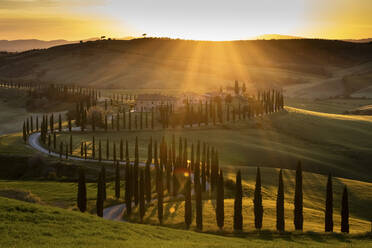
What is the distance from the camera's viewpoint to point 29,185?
8312 cm

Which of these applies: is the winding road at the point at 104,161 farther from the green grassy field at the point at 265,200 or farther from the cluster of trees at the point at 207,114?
the cluster of trees at the point at 207,114

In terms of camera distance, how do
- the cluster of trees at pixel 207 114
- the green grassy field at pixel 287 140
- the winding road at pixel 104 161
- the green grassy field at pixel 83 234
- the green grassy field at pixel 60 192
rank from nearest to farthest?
the green grassy field at pixel 83 234 < the winding road at pixel 104 161 < the green grassy field at pixel 60 192 < the green grassy field at pixel 287 140 < the cluster of trees at pixel 207 114

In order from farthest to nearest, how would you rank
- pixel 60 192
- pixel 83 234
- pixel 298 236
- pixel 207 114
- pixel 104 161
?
pixel 207 114, pixel 104 161, pixel 60 192, pixel 298 236, pixel 83 234

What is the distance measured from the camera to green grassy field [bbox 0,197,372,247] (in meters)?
36.9

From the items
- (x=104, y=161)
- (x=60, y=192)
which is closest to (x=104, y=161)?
(x=104, y=161)

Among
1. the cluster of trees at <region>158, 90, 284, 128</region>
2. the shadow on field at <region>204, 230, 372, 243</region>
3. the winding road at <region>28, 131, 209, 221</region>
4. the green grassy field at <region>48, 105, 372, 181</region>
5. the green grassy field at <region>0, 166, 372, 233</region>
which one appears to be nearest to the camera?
the shadow on field at <region>204, 230, 372, 243</region>

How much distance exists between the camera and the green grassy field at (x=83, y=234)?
36.9 metres

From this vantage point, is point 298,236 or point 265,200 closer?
point 298,236

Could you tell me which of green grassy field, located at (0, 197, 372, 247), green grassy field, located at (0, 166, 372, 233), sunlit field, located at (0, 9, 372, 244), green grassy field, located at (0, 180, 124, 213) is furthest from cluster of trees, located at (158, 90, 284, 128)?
green grassy field, located at (0, 197, 372, 247)

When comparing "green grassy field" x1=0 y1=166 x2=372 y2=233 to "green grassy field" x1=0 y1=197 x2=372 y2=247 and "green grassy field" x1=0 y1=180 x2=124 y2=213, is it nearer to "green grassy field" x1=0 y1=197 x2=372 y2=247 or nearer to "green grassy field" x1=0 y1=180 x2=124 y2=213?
"green grassy field" x1=0 y1=180 x2=124 y2=213

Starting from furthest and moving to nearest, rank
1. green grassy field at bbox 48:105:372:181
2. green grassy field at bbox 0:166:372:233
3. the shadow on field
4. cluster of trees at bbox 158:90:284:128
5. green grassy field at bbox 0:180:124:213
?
cluster of trees at bbox 158:90:284:128 < green grassy field at bbox 48:105:372:181 < green grassy field at bbox 0:180:124:213 < green grassy field at bbox 0:166:372:233 < the shadow on field

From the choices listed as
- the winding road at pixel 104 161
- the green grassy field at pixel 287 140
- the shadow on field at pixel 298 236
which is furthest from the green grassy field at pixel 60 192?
the shadow on field at pixel 298 236

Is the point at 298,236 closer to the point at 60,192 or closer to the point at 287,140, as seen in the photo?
the point at 60,192

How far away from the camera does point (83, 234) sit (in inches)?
1570
